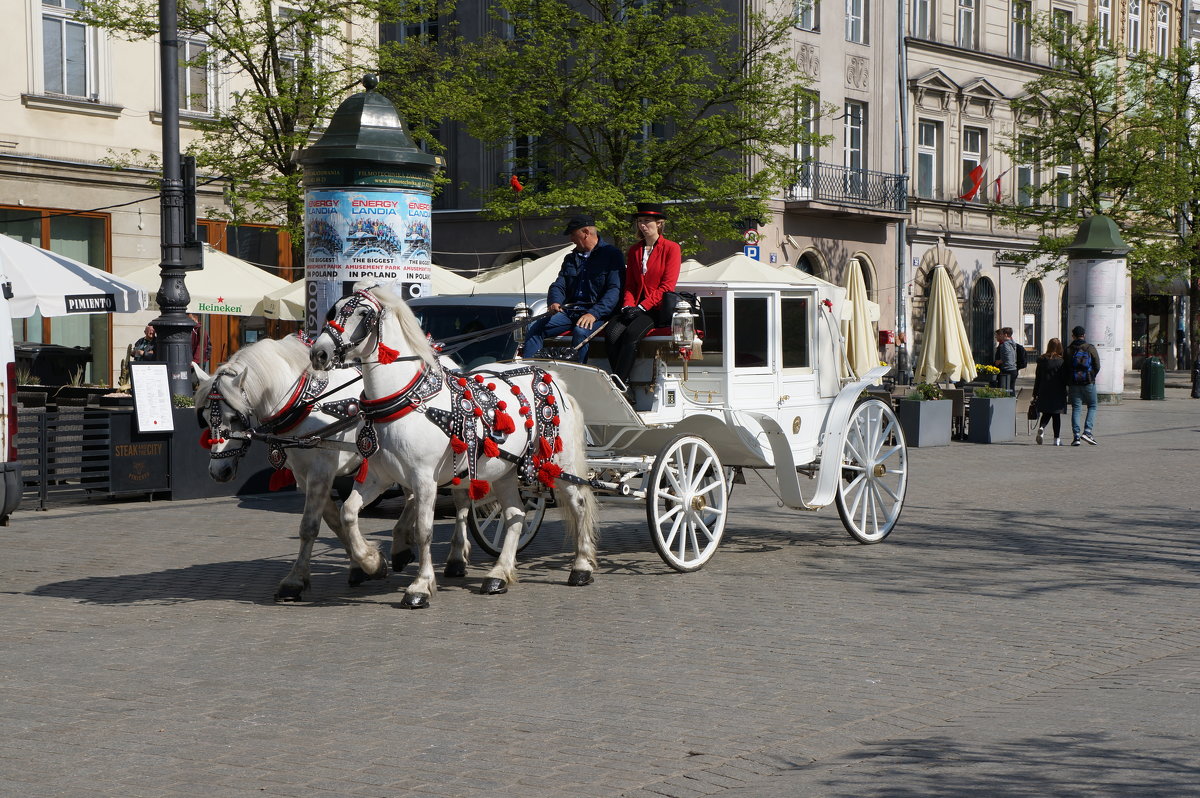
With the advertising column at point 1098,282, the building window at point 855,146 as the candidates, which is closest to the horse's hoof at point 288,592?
the advertising column at point 1098,282

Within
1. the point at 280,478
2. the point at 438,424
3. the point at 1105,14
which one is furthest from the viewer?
the point at 1105,14

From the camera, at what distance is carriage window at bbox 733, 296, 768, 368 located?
11.1m

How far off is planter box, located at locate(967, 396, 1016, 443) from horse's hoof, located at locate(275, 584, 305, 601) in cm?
1604

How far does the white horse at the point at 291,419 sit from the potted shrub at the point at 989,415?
1549 centimetres

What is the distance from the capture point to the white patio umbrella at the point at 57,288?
14.8 m

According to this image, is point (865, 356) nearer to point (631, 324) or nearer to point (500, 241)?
point (631, 324)

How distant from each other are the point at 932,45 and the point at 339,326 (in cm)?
3883

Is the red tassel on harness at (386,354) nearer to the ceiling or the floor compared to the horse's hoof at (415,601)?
nearer to the ceiling

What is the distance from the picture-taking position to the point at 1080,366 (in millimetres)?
22625

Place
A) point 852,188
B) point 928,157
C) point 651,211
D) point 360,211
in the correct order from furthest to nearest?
point 928,157 < point 852,188 < point 360,211 < point 651,211

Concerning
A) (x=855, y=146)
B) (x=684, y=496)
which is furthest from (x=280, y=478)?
(x=855, y=146)

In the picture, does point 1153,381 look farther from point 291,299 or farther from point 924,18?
point 291,299

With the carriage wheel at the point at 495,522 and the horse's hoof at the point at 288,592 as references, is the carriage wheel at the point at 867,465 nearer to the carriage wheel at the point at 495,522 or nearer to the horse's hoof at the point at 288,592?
the carriage wheel at the point at 495,522

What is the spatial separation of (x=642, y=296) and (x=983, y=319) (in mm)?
37721
